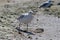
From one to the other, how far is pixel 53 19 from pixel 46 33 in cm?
344

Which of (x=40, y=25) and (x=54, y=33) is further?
(x=40, y=25)

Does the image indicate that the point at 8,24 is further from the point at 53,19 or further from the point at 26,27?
the point at 53,19

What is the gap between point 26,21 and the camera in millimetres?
11688

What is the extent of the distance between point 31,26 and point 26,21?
5.26 feet

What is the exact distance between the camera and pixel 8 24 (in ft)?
41.4

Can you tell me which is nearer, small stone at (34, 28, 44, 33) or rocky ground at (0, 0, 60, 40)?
rocky ground at (0, 0, 60, 40)

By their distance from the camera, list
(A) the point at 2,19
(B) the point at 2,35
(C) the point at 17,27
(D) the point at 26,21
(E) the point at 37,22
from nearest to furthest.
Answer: (B) the point at 2,35 < (D) the point at 26,21 < (C) the point at 17,27 < (A) the point at 2,19 < (E) the point at 37,22

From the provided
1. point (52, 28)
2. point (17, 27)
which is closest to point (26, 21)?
point (17, 27)

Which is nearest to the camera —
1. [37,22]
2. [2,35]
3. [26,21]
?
[2,35]

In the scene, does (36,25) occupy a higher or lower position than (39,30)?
higher

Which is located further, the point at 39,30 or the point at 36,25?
the point at 36,25

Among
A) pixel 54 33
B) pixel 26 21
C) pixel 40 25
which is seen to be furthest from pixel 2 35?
pixel 40 25

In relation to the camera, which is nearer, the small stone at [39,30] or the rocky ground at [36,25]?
the rocky ground at [36,25]

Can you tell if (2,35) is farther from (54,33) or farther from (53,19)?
(53,19)
